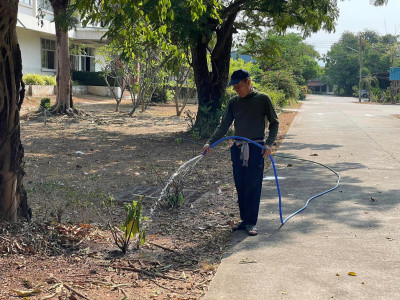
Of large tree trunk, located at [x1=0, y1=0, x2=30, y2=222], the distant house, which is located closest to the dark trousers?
large tree trunk, located at [x1=0, y1=0, x2=30, y2=222]

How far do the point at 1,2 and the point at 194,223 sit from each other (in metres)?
3.28

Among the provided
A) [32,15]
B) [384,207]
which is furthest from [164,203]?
[32,15]

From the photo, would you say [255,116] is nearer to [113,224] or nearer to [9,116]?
[113,224]

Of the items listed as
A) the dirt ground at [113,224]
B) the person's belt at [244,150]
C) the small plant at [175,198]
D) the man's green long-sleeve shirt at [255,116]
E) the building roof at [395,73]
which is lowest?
the dirt ground at [113,224]

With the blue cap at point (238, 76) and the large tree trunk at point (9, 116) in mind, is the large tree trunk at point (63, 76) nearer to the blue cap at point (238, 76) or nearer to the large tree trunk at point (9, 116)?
the large tree trunk at point (9, 116)

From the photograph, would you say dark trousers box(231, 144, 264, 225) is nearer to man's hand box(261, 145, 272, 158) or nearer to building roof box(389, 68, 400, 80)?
man's hand box(261, 145, 272, 158)

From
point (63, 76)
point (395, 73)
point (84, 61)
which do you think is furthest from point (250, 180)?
point (395, 73)

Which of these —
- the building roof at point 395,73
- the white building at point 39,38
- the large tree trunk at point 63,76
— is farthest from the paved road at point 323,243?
the building roof at point 395,73

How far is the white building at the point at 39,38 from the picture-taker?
3072cm

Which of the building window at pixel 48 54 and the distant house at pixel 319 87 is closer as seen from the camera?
the building window at pixel 48 54

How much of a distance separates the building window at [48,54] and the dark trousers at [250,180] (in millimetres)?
30894

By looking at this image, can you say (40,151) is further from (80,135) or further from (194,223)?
(194,223)

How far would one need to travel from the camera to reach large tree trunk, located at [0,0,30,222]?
5.25m

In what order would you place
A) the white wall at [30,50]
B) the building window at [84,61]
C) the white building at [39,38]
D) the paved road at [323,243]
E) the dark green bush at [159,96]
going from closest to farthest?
the paved road at [323,243] < the white building at [39,38] < the white wall at [30,50] < the dark green bush at [159,96] < the building window at [84,61]
